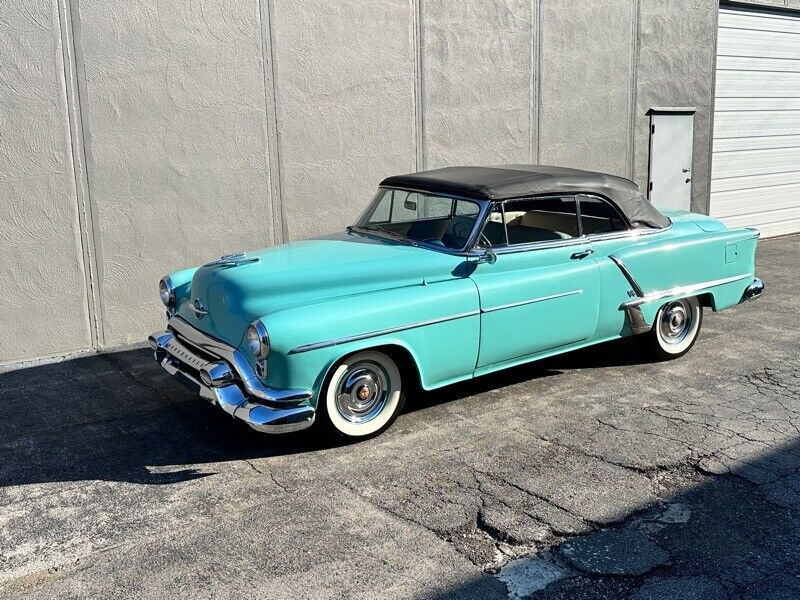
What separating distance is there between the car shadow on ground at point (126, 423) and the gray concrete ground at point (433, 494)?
0.06ft

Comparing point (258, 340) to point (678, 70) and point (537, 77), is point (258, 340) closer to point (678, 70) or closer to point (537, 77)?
point (537, 77)

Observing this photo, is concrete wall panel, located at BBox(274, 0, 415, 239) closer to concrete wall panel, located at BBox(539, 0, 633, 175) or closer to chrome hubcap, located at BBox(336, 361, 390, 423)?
concrete wall panel, located at BBox(539, 0, 633, 175)

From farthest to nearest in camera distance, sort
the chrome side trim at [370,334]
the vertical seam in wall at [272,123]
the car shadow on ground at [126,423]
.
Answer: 1. the vertical seam in wall at [272,123]
2. the car shadow on ground at [126,423]
3. the chrome side trim at [370,334]

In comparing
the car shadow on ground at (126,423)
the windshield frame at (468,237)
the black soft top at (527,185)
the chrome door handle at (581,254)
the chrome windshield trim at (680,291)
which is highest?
the black soft top at (527,185)

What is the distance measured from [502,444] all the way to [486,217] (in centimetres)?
149

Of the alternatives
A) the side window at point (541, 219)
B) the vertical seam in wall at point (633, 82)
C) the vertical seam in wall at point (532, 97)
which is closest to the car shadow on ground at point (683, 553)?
the side window at point (541, 219)

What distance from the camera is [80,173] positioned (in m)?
6.50

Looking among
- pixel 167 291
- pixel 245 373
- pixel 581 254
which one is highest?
pixel 581 254

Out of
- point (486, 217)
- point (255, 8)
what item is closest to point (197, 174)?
point (255, 8)

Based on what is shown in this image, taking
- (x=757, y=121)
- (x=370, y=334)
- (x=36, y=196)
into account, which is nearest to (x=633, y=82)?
(x=757, y=121)

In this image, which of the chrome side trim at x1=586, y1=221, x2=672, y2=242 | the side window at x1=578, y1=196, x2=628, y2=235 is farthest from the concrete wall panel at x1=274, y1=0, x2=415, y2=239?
the chrome side trim at x1=586, y1=221, x2=672, y2=242

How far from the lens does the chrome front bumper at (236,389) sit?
4160 millimetres

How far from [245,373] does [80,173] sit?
10.4 feet

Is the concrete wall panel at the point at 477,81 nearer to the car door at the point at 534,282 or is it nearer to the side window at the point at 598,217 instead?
the side window at the point at 598,217
